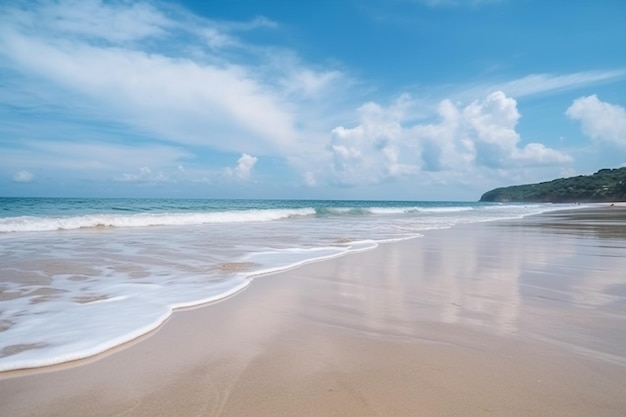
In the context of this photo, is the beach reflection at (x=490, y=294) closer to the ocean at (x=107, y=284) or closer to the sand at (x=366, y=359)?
the sand at (x=366, y=359)

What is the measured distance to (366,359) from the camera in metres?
2.66

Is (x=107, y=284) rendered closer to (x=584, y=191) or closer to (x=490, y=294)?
(x=490, y=294)

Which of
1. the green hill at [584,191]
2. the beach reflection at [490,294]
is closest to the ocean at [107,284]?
the beach reflection at [490,294]

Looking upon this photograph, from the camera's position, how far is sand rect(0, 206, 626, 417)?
6.76ft

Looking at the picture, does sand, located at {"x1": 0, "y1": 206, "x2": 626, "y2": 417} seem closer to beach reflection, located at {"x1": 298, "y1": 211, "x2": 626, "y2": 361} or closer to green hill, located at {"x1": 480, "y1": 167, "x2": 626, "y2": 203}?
beach reflection, located at {"x1": 298, "y1": 211, "x2": 626, "y2": 361}

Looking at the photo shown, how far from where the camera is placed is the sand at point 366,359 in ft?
6.76

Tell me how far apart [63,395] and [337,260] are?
211 inches

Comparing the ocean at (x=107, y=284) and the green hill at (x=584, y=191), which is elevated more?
the green hill at (x=584, y=191)

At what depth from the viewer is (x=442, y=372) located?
2434mm

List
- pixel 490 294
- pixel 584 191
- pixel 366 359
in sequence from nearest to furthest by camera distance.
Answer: pixel 366 359 < pixel 490 294 < pixel 584 191

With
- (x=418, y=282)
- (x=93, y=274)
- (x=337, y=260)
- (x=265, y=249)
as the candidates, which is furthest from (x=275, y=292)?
(x=265, y=249)

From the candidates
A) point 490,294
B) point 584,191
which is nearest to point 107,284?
point 490,294

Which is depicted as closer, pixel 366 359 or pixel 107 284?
→ pixel 366 359

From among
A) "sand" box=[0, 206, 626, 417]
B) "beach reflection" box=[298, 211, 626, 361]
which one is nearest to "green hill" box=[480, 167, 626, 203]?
"beach reflection" box=[298, 211, 626, 361]
